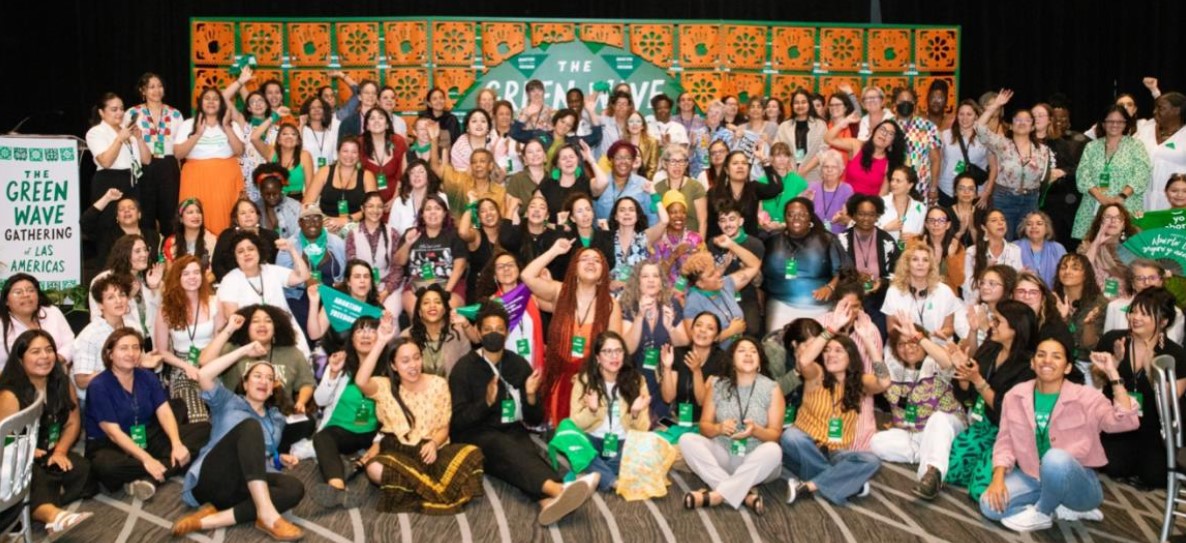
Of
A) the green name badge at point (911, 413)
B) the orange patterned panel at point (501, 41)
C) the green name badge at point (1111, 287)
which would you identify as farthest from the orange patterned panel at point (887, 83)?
the green name badge at point (911, 413)

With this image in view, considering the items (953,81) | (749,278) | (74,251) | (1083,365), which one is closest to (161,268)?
(74,251)

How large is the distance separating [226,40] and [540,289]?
4.90m

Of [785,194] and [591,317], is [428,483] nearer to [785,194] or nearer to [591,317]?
[591,317]

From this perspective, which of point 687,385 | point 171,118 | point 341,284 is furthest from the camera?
point 171,118

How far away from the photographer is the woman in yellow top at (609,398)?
21.7 ft

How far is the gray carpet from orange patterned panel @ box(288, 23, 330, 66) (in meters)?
5.44

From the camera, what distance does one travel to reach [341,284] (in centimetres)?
762

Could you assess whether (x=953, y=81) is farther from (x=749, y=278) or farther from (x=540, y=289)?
(x=540, y=289)

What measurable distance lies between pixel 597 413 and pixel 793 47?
5.74 metres

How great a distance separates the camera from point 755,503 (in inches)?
246

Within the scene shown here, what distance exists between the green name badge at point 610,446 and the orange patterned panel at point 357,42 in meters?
5.64

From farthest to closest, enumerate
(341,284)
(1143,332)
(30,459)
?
1. (341,284)
2. (1143,332)
3. (30,459)

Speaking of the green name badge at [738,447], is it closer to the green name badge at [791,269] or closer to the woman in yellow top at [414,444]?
the woman in yellow top at [414,444]

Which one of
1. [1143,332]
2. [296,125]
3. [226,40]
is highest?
[226,40]
